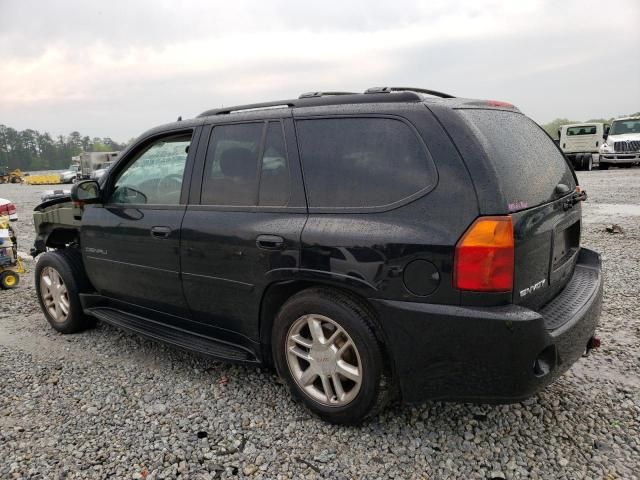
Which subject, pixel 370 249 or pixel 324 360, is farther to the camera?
pixel 324 360

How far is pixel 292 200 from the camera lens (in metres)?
2.74

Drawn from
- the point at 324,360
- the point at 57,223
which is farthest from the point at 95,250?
the point at 324,360

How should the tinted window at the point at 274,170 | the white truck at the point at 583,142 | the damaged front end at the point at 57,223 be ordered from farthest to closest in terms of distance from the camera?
the white truck at the point at 583,142 → the damaged front end at the point at 57,223 → the tinted window at the point at 274,170

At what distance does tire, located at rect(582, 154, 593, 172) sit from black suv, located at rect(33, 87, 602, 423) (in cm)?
2299

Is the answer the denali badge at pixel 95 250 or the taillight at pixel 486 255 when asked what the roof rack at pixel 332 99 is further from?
the denali badge at pixel 95 250

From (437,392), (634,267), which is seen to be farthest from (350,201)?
(634,267)

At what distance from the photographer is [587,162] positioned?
23.3 metres

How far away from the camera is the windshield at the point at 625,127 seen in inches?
854

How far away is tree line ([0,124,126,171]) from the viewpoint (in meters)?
106

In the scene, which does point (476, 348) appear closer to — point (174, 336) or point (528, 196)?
point (528, 196)

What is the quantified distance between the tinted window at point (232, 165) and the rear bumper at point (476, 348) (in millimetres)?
1140

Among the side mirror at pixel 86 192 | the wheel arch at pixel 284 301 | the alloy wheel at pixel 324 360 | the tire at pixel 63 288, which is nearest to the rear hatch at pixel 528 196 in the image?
the wheel arch at pixel 284 301

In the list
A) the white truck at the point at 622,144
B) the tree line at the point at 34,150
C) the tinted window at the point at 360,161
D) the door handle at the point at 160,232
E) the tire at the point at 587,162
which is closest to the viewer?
the tinted window at the point at 360,161

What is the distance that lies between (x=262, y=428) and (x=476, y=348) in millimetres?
1296
